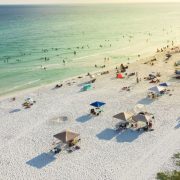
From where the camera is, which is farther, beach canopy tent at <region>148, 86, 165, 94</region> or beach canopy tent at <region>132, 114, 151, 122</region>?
beach canopy tent at <region>148, 86, 165, 94</region>

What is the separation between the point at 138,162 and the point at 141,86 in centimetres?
1997

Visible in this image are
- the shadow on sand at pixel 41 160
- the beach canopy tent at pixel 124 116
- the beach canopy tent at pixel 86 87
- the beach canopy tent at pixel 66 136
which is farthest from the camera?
the beach canopy tent at pixel 86 87

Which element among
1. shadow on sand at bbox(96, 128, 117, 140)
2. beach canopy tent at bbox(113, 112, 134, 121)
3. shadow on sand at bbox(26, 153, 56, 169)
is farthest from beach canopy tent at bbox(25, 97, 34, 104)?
shadow on sand at bbox(26, 153, 56, 169)

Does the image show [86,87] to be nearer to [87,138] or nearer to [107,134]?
[107,134]

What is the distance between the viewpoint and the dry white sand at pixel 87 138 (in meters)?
23.5

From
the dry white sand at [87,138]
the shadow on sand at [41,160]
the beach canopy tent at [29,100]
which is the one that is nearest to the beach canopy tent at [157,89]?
the dry white sand at [87,138]

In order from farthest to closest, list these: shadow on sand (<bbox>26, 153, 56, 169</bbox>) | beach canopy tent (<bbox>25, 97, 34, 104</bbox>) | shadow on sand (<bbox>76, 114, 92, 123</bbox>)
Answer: beach canopy tent (<bbox>25, 97, 34, 104</bbox>)
shadow on sand (<bbox>76, 114, 92, 123</bbox>)
shadow on sand (<bbox>26, 153, 56, 169</bbox>)

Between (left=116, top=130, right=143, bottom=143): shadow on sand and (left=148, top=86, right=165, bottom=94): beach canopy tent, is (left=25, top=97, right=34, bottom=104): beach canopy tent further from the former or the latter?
(left=148, top=86, right=165, bottom=94): beach canopy tent

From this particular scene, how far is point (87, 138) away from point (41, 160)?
5.02m

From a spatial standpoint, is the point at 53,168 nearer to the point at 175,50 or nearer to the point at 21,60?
the point at 21,60

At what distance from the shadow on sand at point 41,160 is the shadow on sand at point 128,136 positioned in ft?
20.9

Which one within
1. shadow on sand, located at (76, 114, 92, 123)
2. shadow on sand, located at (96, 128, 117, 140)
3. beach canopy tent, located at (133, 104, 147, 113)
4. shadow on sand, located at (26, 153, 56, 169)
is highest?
beach canopy tent, located at (133, 104, 147, 113)

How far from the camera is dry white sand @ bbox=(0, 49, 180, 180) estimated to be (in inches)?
926

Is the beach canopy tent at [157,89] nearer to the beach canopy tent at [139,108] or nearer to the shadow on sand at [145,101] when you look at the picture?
the shadow on sand at [145,101]
